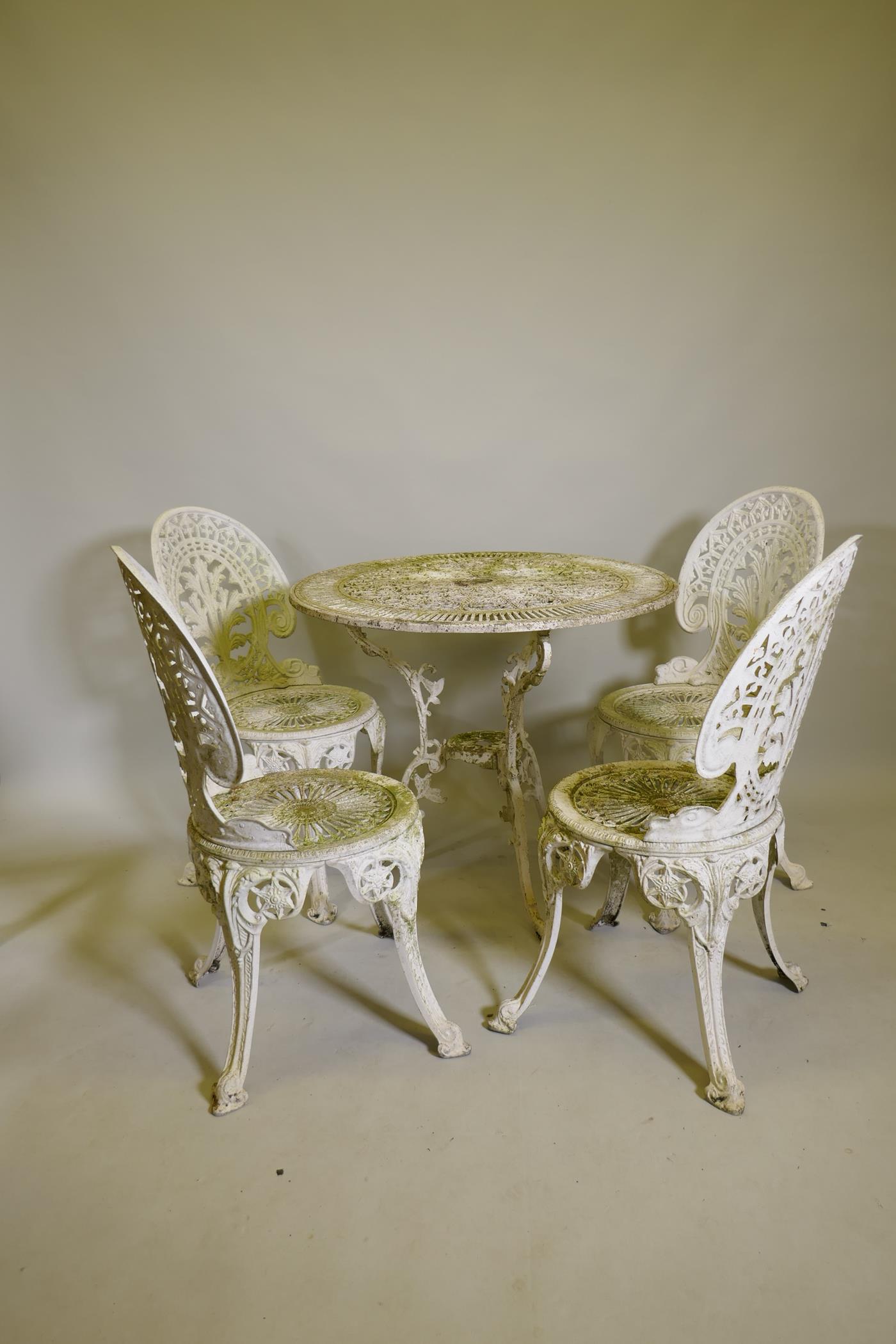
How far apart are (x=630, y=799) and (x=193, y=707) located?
0.87m

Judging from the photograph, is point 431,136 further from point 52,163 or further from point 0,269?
point 0,269

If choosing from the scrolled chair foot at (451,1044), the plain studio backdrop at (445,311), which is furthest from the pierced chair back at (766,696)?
the plain studio backdrop at (445,311)

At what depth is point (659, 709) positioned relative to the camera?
238cm

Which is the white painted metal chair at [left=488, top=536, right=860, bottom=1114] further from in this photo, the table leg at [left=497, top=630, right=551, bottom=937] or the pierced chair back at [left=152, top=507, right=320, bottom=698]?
the pierced chair back at [left=152, top=507, right=320, bottom=698]

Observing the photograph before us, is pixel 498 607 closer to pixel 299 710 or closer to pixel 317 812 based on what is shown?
pixel 317 812

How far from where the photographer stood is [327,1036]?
191cm

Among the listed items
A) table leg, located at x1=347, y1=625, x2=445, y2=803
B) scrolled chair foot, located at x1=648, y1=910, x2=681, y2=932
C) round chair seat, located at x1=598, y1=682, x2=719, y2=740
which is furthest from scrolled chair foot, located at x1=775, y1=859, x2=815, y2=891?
table leg, located at x1=347, y1=625, x2=445, y2=803

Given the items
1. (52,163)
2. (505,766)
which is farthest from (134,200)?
(505,766)

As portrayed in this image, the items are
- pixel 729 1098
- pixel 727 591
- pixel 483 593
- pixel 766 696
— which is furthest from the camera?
pixel 727 591

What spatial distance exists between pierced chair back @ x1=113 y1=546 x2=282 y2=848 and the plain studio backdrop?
1283 millimetres

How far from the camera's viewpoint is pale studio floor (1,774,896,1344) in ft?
4.31

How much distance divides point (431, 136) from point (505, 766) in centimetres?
191

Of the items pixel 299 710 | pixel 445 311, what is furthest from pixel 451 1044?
pixel 445 311

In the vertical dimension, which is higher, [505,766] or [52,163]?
[52,163]
